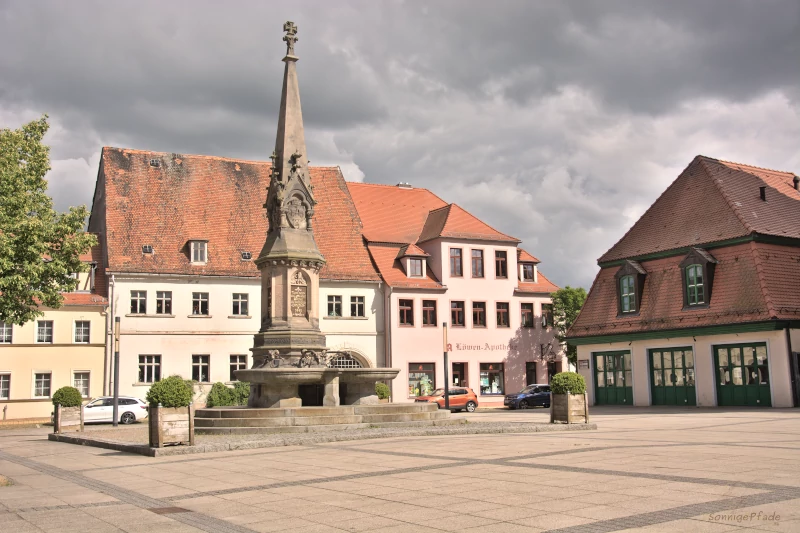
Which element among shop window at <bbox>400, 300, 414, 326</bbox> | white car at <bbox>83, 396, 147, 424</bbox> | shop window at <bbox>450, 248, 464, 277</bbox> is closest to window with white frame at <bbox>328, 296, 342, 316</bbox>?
shop window at <bbox>400, 300, 414, 326</bbox>

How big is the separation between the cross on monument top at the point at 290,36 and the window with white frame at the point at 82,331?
2296 centimetres

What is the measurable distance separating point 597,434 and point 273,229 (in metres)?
11.1

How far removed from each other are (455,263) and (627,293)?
44.7 ft

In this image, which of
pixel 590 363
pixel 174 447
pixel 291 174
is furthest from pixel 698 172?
pixel 174 447

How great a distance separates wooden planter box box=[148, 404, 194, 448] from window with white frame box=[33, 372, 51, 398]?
88.4 feet

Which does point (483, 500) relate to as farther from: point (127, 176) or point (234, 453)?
point (127, 176)

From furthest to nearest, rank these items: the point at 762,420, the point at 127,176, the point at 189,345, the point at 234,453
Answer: the point at 127,176 < the point at 189,345 < the point at 762,420 < the point at 234,453

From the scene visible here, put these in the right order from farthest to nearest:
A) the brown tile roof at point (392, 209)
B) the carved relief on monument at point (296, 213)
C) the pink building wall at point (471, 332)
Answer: the brown tile roof at point (392, 209)
the pink building wall at point (471, 332)
the carved relief on monument at point (296, 213)

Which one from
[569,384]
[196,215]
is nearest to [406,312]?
Result: [196,215]

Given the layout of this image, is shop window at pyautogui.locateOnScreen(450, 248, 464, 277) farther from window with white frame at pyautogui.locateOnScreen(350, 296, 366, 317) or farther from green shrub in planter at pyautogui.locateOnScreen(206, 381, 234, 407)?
green shrub in planter at pyautogui.locateOnScreen(206, 381, 234, 407)

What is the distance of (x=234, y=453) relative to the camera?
1594 cm

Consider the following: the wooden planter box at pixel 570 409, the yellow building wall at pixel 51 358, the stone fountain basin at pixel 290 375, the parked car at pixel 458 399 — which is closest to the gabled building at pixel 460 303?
the parked car at pixel 458 399

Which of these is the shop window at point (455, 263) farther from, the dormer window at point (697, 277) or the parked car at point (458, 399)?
the dormer window at point (697, 277)

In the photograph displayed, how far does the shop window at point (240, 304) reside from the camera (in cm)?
4481
